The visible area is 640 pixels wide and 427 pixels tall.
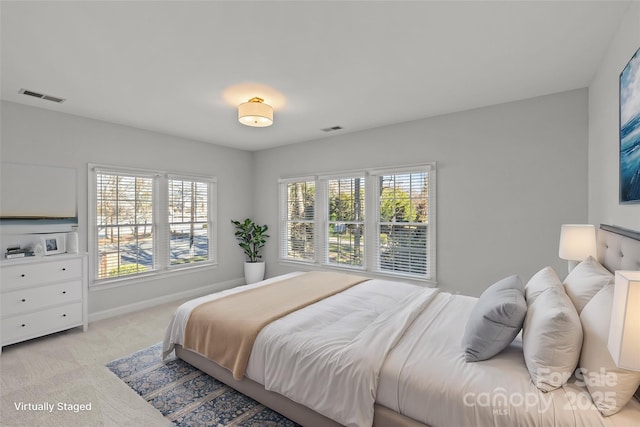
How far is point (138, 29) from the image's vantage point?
6.76ft

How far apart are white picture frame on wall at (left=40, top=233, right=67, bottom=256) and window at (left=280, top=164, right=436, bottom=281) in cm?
315

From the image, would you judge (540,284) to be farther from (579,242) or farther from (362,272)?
(362,272)

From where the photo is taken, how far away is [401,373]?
163 centimetres

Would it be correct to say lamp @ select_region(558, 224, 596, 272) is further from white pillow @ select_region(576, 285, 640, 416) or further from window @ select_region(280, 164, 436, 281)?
window @ select_region(280, 164, 436, 281)

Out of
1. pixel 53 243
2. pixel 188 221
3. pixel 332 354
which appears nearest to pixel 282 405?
pixel 332 354

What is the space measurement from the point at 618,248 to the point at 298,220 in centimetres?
432

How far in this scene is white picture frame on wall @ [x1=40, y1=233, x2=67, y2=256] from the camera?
3.48 metres

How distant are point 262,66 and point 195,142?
305 centimetres

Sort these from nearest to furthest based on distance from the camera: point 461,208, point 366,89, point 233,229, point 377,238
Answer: point 366,89 < point 461,208 < point 377,238 < point 233,229

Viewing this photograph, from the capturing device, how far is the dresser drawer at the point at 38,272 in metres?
3.07

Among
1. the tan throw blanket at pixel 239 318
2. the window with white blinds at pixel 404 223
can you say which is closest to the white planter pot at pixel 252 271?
the window with white blinds at pixel 404 223

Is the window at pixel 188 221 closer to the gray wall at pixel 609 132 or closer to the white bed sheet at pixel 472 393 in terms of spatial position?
the white bed sheet at pixel 472 393

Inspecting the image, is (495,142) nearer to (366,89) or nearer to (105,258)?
(366,89)

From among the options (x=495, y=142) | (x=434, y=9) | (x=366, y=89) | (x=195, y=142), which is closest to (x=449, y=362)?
(x=434, y=9)
